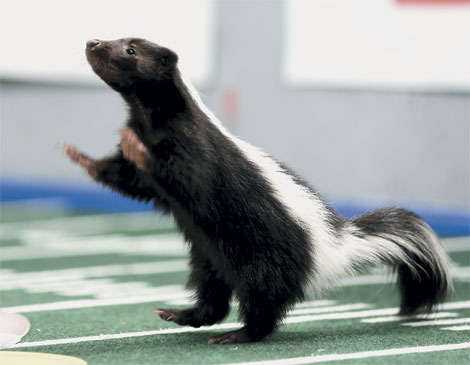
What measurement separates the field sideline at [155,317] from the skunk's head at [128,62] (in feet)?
3.71

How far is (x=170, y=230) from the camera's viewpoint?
9.88m

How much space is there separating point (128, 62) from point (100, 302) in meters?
1.88

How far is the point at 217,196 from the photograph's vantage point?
4.97m

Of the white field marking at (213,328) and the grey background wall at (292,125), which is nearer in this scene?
the white field marking at (213,328)

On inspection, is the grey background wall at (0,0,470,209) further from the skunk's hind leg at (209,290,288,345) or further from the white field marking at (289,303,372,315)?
the skunk's hind leg at (209,290,288,345)

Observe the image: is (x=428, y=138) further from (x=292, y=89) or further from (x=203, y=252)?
(x=203, y=252)

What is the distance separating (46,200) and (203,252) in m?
6.43

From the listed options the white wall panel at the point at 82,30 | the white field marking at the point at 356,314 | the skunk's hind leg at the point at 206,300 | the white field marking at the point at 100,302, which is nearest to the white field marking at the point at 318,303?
the white field marking at the point at 356,314

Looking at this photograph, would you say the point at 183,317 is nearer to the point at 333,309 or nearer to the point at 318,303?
the point at 333,309

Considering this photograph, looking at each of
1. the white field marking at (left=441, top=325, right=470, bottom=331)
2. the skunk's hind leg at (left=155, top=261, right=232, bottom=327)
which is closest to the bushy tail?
the white field marking at (left=441, top=325, right=470, bottom=331)

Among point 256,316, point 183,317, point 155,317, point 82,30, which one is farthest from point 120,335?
point 82,30

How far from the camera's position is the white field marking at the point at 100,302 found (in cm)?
618

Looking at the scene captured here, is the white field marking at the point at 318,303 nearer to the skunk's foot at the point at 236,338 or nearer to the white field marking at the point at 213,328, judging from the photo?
the white field marking at the point at 213,328

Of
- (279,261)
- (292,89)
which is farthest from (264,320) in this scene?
(292,89)
